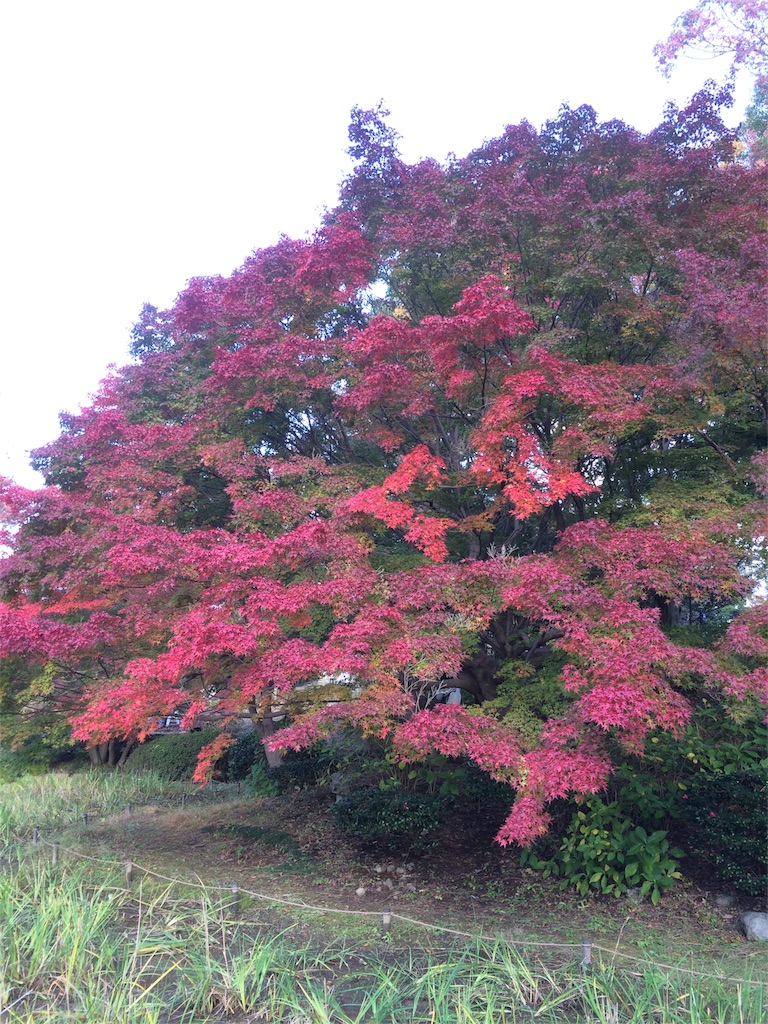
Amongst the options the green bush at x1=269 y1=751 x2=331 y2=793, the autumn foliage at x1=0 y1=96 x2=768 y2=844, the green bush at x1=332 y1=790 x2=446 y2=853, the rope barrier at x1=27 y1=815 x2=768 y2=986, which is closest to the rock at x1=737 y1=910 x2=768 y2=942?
the rope barrier at x1=27 y1=815 x2=768 y2=986

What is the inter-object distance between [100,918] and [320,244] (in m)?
7.27

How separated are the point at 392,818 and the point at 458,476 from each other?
4.15 meters

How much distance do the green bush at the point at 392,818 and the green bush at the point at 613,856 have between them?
1471mm

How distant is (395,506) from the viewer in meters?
6.07

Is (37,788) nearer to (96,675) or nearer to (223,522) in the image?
(96,675)

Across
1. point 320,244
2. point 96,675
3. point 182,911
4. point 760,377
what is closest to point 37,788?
point 96,675

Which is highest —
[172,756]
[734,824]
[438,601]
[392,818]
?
[438,601]

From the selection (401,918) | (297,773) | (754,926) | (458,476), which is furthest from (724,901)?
(297,773)

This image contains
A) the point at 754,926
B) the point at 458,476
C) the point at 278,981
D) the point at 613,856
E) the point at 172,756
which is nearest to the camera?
the point at 278,981

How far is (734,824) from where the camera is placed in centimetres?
589

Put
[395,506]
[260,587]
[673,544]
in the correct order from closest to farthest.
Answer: [673,544]
[260,587]
[395,506]

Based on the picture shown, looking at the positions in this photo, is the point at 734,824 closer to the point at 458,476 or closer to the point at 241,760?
the point at 458,476

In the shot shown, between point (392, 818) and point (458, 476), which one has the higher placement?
point (458, 476)

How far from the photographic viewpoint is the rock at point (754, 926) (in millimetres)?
5434
